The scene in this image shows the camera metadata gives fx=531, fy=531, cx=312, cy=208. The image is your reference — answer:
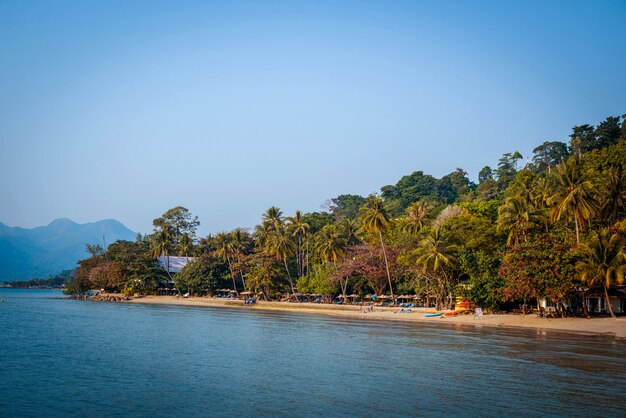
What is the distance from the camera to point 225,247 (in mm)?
91125

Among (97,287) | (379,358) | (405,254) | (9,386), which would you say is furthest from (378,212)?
(97,287)

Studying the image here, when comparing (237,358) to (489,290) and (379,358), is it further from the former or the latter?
(489,290)

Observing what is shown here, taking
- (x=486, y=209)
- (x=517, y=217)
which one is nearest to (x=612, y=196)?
Answer: (x=517, y=217)

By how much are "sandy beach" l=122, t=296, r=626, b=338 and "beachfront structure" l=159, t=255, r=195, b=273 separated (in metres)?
10.7

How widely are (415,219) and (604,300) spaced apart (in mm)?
28377

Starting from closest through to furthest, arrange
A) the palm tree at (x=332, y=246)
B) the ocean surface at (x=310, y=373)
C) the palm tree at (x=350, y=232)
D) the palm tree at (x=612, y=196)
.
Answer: the ocean surface at (x=310, y=373)
the palm tree at (x=612, y=196)
the palm tree at (x=332, y=246)
the palm tree at (x=350, y=232)

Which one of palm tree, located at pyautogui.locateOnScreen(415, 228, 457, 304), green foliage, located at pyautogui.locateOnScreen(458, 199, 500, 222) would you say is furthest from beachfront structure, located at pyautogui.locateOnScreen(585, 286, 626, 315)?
green foliage, located at pyautogui.locateOnScreen(458, 199, 500, 222)

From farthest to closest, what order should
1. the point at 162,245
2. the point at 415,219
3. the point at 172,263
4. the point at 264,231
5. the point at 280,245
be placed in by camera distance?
the point at 172,263 → the point at 162,245 → the point at 264,231 → the point at 280,245 → the point at 415,219

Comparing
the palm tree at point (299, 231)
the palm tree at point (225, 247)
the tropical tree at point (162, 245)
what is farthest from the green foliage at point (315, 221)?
the tropical tree at point (162, 245)

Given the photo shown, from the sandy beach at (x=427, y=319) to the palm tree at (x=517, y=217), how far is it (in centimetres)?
837

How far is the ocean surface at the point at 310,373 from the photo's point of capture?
872 inches

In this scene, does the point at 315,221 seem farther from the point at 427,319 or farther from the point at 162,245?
the point at 427,319

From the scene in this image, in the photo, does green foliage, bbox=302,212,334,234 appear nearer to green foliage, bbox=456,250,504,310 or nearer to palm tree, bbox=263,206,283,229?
palm tree, bbox=263,206,283,229

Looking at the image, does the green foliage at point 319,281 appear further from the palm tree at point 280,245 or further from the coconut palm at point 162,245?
the coconut palm at point 162,245
